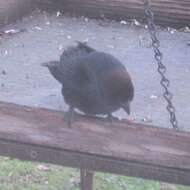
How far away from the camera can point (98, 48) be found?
20.8 feet

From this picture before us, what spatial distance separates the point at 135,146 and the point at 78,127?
20cm

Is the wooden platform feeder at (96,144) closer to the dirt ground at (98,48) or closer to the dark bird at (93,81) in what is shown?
the dark bird at (93,81)

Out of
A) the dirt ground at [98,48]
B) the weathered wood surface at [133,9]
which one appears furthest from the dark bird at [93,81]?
the weathered wood surface at [133,9]

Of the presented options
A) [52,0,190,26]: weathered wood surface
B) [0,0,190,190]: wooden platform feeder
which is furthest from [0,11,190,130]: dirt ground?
[0,0,190,190]: wooden platform feeder

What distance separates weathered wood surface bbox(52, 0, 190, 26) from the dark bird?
434 centimetres

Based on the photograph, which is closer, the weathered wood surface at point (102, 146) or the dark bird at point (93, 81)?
the weathered wood surface at point (102, 146)

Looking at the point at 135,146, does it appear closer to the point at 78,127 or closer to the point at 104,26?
the point at 78,127

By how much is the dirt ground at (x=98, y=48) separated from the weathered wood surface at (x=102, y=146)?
8.34 ft

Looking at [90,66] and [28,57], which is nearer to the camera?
[90,66]

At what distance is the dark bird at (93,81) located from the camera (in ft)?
7.95

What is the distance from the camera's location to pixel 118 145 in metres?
1.91

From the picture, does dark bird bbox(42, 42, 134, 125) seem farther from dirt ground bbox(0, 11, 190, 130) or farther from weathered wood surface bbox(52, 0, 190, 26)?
weathered wood surface bbox(52, 0, 190, 26)

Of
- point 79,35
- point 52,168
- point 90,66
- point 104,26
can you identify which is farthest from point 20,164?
point 104,26

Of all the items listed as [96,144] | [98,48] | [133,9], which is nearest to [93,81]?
[96,144]
